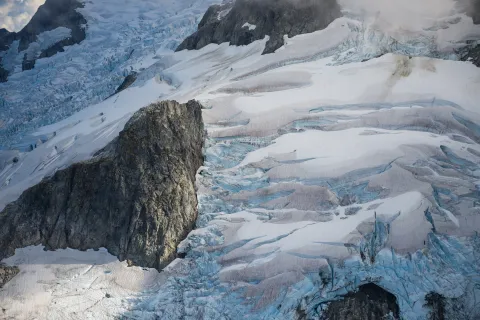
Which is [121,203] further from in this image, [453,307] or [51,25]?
[51,25]

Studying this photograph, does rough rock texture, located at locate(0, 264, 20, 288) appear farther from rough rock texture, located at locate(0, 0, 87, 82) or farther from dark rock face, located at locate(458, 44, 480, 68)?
rough rock texture, located at locate(0, 0, 87, 82)

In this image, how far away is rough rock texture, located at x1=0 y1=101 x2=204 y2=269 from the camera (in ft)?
121

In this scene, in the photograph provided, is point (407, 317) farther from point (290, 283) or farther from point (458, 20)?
point (458, 20)

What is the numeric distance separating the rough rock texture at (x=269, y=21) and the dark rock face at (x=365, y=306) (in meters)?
36.0

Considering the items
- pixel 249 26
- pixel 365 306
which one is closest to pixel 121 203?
pixel 365 306

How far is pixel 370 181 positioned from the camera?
121ft

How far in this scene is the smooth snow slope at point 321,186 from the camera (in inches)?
1251

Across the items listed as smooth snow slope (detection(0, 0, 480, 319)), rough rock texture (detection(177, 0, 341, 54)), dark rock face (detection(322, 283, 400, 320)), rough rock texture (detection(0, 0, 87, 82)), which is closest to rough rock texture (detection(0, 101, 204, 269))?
smooth snow slope (detection(0, 0, 480, 319))

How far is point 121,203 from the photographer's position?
3794cm

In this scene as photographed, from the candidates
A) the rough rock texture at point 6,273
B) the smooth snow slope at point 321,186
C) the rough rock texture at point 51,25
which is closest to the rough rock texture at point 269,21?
the smooth snow slope at point 321,186

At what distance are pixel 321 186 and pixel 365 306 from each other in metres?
10.4

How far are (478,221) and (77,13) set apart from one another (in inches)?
4227

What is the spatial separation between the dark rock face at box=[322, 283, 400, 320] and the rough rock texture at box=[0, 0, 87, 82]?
305 ft

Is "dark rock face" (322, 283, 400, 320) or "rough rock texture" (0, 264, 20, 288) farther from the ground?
"rough rock texture" (0, 264, 20, 288)
